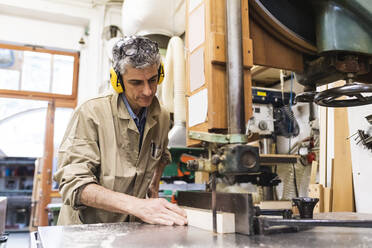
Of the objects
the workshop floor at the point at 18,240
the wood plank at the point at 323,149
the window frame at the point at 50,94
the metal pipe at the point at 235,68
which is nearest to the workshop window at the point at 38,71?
the window frame at the point at 50,94

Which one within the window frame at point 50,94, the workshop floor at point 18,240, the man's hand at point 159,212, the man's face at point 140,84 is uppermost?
the window frame at point 50,94

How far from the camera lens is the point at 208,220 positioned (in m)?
0.79

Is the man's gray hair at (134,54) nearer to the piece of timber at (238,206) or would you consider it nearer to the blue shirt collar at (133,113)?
the blue shirt collar at (133,113)

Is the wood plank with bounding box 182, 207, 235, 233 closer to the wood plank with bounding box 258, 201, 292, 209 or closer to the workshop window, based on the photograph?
the wood plank with bounding box 258, 201, 292, 209

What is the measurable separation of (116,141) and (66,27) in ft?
12.9

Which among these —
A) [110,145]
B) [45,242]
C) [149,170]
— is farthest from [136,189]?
[45,242]

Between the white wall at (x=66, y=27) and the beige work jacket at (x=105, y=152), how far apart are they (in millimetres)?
3129

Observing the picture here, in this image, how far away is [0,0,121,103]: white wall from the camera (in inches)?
167

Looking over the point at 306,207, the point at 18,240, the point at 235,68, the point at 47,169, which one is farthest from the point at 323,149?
the point at 18,240

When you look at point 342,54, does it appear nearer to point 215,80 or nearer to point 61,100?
point 215,80

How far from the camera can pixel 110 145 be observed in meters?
1.21

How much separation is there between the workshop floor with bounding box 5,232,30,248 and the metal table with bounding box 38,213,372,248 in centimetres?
401

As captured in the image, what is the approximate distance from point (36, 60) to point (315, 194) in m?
4.40

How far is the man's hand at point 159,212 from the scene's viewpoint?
891mm
